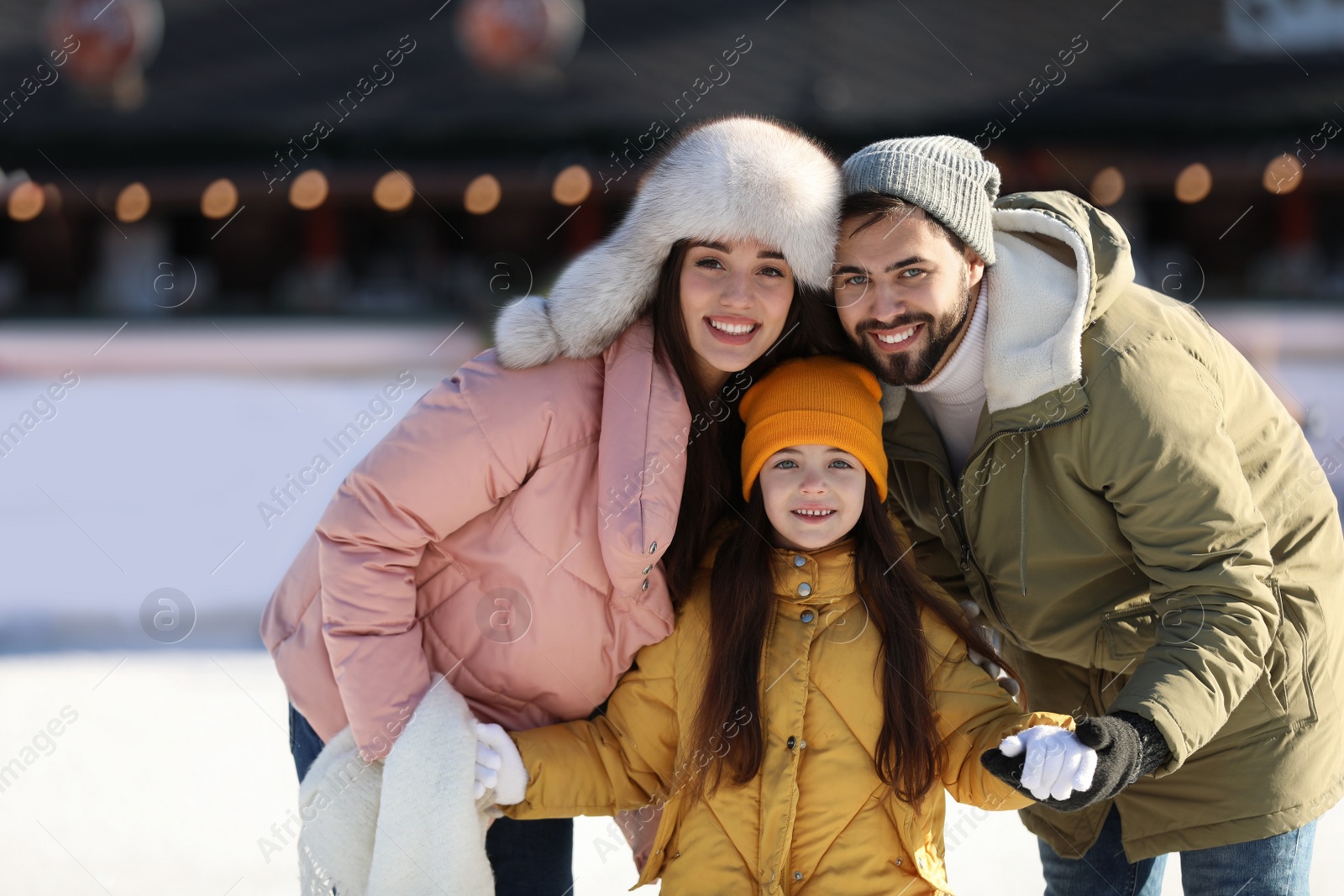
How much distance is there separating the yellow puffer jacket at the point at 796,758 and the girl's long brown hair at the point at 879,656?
2cm

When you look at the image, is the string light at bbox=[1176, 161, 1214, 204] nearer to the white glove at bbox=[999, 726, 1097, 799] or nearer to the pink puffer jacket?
the pink puffer jacket

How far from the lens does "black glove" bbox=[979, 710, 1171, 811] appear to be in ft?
5.78

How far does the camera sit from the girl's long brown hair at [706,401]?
7.22ft

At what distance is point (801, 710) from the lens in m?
2.10

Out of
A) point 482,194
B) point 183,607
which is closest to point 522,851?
point 183,607

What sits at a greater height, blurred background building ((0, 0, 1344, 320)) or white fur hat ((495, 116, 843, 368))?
blurred background building ((0, 0, 1344, 320))

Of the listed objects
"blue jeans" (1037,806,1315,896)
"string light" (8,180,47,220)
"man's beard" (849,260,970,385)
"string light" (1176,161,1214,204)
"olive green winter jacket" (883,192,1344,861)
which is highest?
"string light" (8,180,47,220)

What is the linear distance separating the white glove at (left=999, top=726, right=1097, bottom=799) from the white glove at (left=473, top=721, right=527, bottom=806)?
851 millimetres

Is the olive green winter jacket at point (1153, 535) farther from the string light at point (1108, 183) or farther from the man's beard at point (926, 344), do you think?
the string light at point (1108, 183)

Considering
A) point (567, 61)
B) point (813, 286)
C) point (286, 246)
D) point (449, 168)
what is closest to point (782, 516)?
point (813, 286)

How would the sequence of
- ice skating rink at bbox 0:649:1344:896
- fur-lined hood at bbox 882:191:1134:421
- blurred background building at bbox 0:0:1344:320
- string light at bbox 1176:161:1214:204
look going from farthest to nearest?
blurred background building at bbox 0:0:1344:320 < string light at bbox 1176:161:1214:204 < ice skating rink at bbox 0:649:1344:896 < fur-lined hood at bbox 882:191:1134:421

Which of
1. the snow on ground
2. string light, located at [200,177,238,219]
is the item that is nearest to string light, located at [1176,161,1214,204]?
the snow on ground

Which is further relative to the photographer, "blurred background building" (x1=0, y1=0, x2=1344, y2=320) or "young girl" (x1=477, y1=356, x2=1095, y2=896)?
"blurred background building" (x1=0, y1=0, x2=1344, y2=320)

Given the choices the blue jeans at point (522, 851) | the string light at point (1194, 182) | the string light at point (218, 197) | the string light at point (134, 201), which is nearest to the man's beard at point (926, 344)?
the blue jeans at point (522, 851)
